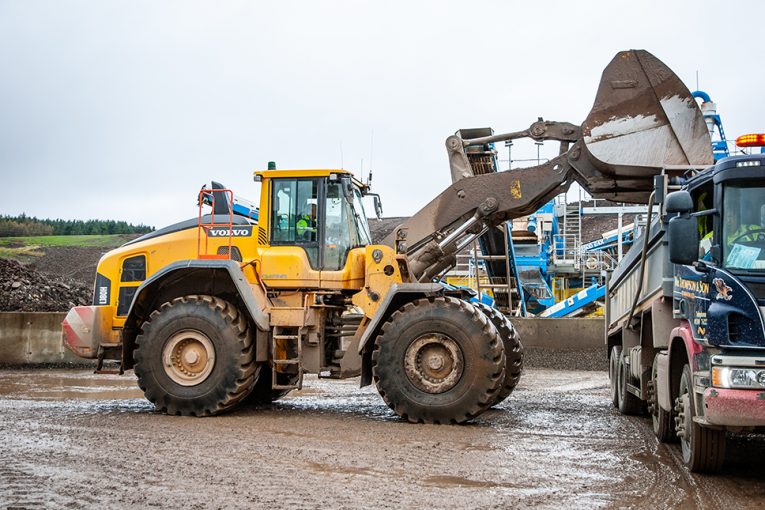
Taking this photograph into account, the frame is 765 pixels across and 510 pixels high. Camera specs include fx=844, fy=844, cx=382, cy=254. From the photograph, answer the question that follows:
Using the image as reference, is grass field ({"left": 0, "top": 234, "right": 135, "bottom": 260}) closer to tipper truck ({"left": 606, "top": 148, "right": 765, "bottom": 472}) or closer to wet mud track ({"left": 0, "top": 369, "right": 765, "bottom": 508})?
wet mud track ({"left": 0, "top": 369, "right": 765, "bottom": 508})

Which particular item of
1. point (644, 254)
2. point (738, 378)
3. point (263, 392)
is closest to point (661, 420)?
point (644, 254)

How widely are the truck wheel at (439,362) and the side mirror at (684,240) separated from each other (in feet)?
9.89

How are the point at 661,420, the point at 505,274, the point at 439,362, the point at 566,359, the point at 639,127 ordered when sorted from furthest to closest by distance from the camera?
the point at 566,359, the point at 505,274, the point at 639,127, the point at 439,362, the point at 661,420

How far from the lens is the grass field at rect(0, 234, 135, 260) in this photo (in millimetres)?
40031

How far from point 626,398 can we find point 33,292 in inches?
638

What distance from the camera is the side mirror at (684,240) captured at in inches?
262

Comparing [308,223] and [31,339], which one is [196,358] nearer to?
[308,223]

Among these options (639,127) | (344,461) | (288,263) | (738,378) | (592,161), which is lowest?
(344,461)

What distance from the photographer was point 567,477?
6.62 m

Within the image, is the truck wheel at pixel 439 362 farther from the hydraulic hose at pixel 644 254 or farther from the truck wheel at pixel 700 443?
the truck wheel at pixel 700 443

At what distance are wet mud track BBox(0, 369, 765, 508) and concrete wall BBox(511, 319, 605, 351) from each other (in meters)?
6.70

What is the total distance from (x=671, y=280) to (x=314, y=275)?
175 inches

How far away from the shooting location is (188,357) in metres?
10.0

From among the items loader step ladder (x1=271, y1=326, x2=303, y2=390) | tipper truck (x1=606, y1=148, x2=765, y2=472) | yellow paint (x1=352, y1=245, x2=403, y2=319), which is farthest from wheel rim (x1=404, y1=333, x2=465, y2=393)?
tipper truck (x1=606, y1=148, x2=765, y2=472)
